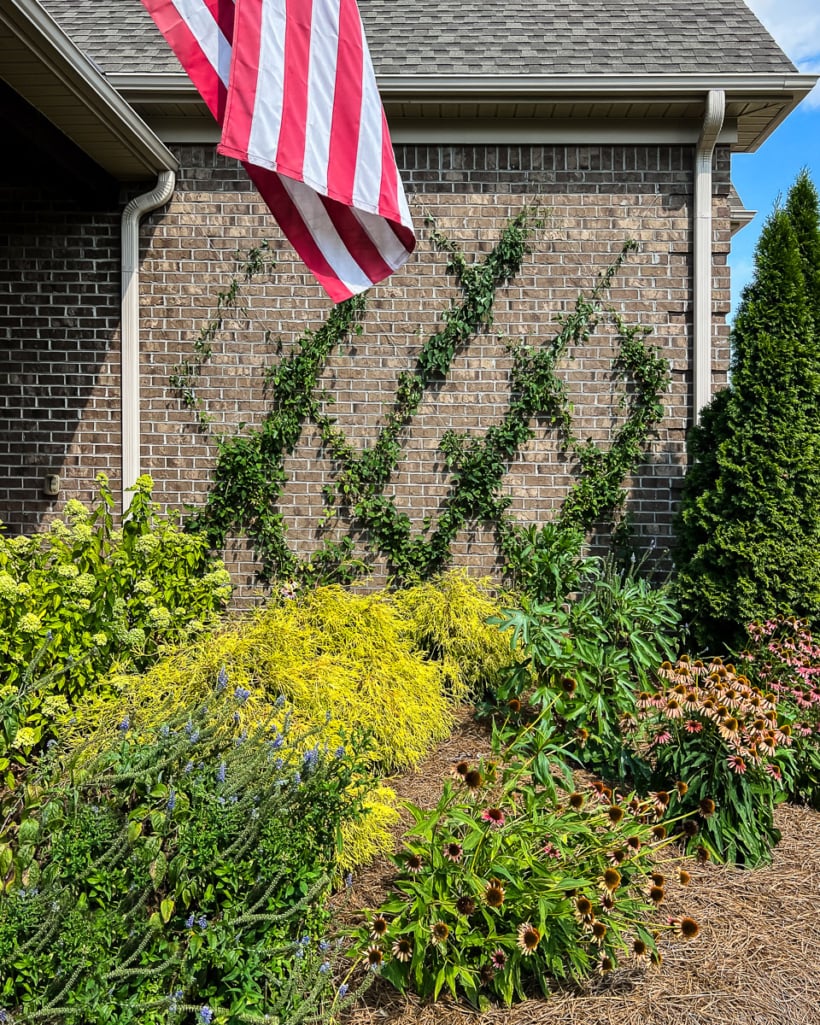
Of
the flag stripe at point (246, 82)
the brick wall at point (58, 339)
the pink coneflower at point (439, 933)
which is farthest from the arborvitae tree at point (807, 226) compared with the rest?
the brick wall at point (58, 339)

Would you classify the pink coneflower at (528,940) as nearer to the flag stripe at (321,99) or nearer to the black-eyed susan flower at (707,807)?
the black-eyed susan flower at (707,807)

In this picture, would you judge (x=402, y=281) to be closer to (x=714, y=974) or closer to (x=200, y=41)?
(x=200, y=41)

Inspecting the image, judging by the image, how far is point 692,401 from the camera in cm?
533

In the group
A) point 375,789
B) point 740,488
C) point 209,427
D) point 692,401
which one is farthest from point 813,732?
point 209,427

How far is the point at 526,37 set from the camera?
548 centimetres

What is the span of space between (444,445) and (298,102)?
2.99 m

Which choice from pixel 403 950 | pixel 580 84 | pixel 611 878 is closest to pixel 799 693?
pixel 611 878

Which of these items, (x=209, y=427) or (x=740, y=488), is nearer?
(x=740, y=488)

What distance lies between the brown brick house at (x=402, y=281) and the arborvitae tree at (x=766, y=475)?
1.93 ft

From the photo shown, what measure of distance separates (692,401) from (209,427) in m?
3.34

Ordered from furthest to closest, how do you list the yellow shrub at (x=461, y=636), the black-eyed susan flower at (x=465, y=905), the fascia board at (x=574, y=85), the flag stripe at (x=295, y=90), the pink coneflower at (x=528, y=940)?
the fascia board at (x=574, y=85)
the yellow shrub at (x=461, y=636)
the flag stripe at (x=295, y=90)
the black-eyed susan flower at (x=465, y=905)
the pink coneflower at (x=528, y=940)

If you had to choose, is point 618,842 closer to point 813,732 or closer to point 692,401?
point 813,732

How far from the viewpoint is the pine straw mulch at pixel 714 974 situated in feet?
7.17

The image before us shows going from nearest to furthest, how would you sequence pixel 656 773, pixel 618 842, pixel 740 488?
pixel 618 842 → pixel 656 773 → pixel 740 488
